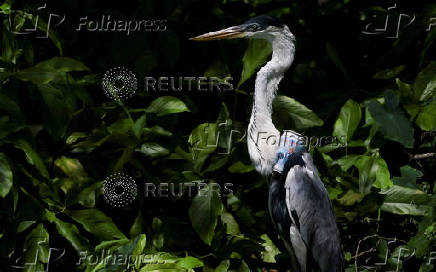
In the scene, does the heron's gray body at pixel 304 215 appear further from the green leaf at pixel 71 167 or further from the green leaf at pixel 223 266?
the green leaf at pixel 71 167

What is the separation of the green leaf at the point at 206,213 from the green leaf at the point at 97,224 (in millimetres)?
333

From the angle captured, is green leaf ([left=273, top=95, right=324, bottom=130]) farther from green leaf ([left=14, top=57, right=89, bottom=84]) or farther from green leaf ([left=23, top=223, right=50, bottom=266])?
green leaf ([left=23, top=223, right=50, bottom=266])

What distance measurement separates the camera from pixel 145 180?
278 cm

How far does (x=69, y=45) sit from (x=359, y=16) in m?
1.74

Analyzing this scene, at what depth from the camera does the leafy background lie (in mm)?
2389

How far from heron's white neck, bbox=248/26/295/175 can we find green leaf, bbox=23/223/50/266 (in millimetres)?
983

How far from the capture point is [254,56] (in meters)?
2.66

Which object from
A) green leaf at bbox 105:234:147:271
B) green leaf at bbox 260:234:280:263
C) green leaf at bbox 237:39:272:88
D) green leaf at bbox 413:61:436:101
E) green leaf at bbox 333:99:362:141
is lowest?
green leaf at bbox 260:234:280:263

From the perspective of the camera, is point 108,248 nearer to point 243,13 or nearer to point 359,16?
point 243,13

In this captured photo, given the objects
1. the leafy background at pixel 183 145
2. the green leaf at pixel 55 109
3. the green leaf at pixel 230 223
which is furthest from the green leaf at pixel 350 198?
the green leaf at pixel 55 109

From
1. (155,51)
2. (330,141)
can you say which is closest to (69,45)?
(155,51)

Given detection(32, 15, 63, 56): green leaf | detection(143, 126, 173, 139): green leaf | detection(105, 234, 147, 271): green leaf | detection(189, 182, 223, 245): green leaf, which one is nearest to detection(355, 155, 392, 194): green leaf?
detection(189, 182, 223, 245): green leaf

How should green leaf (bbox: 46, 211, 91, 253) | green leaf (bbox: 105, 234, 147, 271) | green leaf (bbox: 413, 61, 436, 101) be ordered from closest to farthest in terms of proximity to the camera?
green leaf (bbox: 105, 234, 147, 271) < green leaf (bbox: 46, 211, 91, 253) < green leaf (bbox: 413, 61, 436, 101)

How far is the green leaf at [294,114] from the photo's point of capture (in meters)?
2.65
